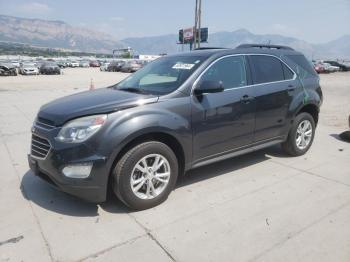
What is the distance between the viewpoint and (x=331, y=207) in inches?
143

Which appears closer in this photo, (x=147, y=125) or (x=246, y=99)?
(x=147, y=125)

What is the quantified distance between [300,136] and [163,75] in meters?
2.72

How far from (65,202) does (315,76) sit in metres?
4.57

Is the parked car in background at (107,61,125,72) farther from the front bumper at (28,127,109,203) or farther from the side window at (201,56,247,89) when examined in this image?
the front bumper at (28,127,109,203)

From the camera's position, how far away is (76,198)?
383 cm

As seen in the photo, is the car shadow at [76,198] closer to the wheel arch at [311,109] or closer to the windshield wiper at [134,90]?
the wheel arch at [311,109]

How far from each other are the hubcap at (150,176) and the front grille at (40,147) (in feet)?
3.10

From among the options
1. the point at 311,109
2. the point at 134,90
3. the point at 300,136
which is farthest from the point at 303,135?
the point at 134,90

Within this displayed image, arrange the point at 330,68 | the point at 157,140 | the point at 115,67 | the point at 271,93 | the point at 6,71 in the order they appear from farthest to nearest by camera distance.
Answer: the point at 115,67 → the point at 330,68 → the point at 6,71 → the point at 271,93 → the point at 157,140

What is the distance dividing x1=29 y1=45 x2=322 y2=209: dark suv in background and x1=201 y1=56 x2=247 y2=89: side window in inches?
0.5

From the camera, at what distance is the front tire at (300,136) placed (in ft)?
17.2

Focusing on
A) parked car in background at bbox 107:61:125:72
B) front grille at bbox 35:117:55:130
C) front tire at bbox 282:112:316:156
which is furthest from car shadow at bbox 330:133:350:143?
parked car in background at bbox 107:61:125:72

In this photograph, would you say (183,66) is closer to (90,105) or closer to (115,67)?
(90,105)

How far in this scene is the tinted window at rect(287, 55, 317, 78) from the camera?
527cm
